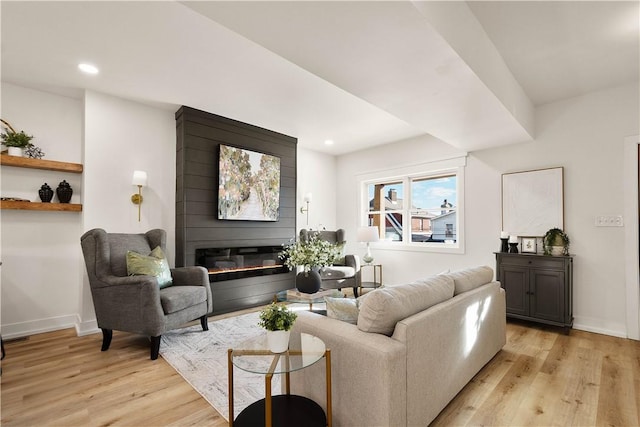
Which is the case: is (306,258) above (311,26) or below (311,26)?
below

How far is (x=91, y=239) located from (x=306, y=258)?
2.03 metres

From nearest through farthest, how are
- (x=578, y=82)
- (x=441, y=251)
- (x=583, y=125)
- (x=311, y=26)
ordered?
(x=311, y=26), (x=578, y=82), (x=583, y=125), (x=441, y=251)

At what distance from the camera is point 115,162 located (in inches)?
137

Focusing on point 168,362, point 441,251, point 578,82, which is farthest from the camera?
point 441,251

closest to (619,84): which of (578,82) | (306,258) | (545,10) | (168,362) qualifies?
(578,82)

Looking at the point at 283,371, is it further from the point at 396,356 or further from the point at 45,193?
the point at 45,193

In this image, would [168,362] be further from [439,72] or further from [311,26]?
[439,72]

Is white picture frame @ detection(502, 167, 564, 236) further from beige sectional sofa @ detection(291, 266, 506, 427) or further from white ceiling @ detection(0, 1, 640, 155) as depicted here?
beige sectional sofa @ detection(291, 266, 506, 427)

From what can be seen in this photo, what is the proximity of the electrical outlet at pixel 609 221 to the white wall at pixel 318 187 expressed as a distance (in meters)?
3.77

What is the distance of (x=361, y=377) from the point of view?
144 cm

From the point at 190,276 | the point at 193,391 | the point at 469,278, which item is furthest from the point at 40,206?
the point at 469,278

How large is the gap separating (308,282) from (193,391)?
1.45 metres

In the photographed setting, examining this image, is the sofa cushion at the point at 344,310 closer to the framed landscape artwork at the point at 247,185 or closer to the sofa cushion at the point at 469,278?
the sofa cushion at the point at 469,278

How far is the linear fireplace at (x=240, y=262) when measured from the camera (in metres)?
3.89
